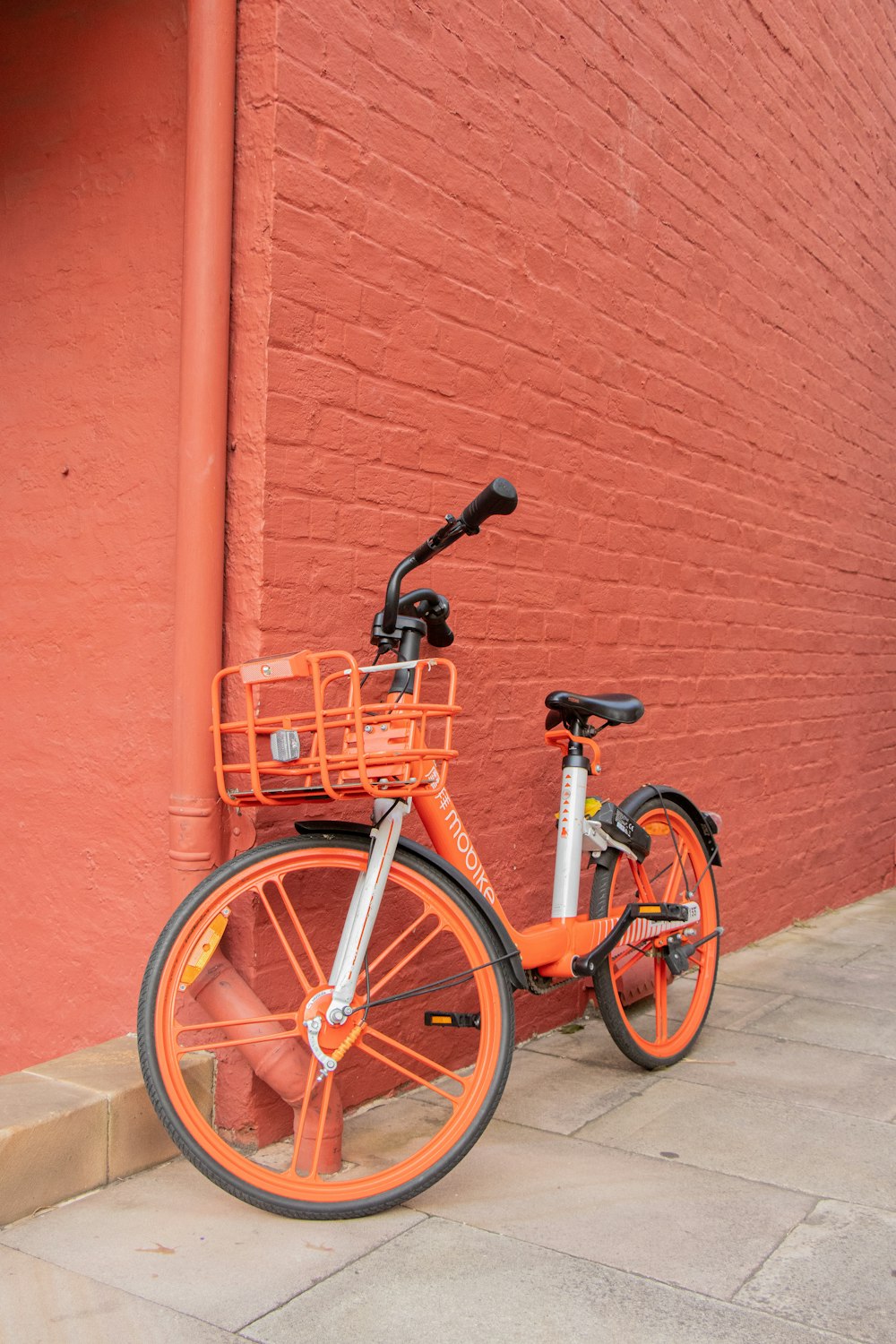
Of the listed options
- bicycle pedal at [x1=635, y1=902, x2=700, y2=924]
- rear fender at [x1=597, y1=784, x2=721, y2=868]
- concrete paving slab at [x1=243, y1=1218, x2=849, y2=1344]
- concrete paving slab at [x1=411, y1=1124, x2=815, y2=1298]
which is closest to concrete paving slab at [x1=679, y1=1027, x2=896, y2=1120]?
bicycle pedal at [x1=635, y1=902, x2=700, y2=924]

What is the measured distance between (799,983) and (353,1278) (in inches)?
118

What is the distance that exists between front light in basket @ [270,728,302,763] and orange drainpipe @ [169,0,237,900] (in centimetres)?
39

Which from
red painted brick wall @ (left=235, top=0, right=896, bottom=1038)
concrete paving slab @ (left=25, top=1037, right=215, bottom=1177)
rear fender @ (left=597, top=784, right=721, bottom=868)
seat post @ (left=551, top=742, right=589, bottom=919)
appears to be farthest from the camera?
rear fender @ (left=597, top=784, right=721, bottom=868)

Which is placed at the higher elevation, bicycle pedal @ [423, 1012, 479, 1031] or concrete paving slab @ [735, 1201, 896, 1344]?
bicycle pedal @ [423, 1012, 479, 1031]

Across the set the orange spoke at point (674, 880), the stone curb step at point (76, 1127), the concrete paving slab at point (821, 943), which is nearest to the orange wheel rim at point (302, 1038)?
the stone curb step at point (76, 1127)

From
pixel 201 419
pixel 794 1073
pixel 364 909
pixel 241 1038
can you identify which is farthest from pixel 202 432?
pixel 794 1073

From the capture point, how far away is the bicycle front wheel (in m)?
2.47

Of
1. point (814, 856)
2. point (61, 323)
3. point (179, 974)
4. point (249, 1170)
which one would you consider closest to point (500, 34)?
point (61, 323)

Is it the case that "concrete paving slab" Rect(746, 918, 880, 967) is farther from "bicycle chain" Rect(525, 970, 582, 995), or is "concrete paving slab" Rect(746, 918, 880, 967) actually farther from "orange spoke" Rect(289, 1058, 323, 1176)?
"orange spoke" Rect(289, 1058, 323, 1176)

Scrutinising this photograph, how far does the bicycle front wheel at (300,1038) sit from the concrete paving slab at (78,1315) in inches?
11.2

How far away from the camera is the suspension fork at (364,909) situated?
2588 mm

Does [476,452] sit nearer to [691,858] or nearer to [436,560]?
[436,560]

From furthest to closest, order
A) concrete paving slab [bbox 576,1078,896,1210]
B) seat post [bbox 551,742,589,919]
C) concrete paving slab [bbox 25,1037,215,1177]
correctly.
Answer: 1. seat post [bbox 551,742,589,919]
2. concrete paving slab [bbox 576,1078,896,1210]
3. concrete paving slab [bbox 25,1037,215,1177]

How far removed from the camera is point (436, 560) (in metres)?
3.47
